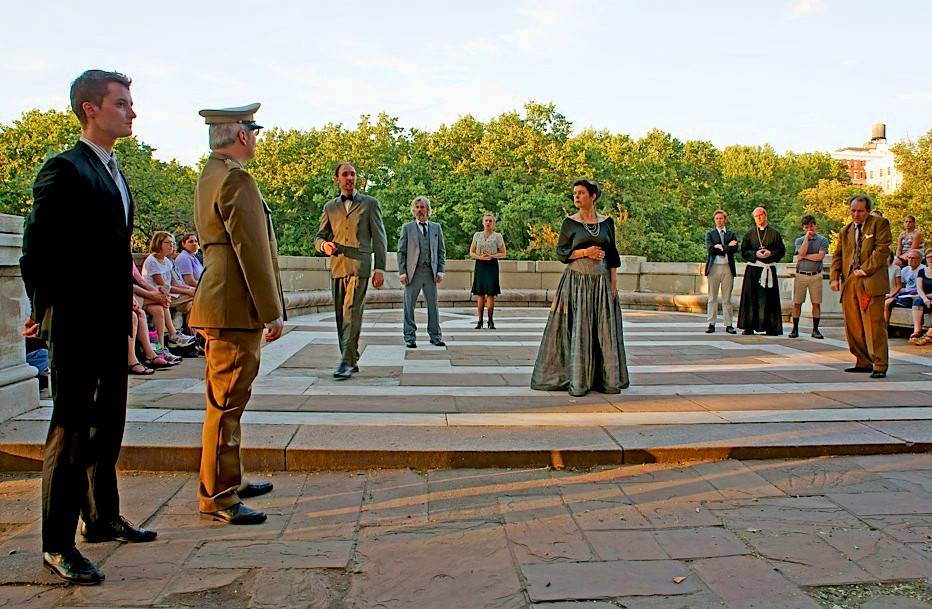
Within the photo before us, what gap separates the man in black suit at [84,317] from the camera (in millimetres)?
2912

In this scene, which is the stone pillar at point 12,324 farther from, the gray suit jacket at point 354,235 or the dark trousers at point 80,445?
the gray suit jacket at point 354,235

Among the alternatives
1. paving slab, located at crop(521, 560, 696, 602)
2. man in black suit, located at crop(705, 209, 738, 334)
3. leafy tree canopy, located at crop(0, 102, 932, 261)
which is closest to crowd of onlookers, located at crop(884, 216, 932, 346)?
man in black suit, located at crop(705, 209, 738, 334)

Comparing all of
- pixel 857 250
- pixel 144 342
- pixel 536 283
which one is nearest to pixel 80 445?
pixel 144 342

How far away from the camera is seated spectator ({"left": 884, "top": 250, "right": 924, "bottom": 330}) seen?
36.2 ft

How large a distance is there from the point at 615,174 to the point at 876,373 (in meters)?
39.2

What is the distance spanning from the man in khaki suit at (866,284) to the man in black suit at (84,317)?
22.1ft

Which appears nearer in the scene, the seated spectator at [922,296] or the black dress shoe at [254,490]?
the black dress shoe at [254,490]

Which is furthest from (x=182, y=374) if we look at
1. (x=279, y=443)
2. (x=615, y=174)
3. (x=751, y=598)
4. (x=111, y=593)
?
(x=615, y=174)

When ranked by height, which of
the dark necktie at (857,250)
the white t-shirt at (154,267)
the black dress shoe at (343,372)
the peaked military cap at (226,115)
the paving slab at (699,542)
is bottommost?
the paving slab at (699,542)

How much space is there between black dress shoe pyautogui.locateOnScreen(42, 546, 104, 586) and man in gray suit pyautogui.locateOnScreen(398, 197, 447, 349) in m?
6.59

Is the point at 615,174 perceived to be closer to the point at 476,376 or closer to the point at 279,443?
the point at 476,376

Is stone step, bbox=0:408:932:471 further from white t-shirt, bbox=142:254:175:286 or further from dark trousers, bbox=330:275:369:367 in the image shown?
white t-shirt, bbox=142:254:175:286

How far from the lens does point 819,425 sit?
511 cm

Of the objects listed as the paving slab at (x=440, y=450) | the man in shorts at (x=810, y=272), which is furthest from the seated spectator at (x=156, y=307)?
the man in shorts at (x=810, y=272)
